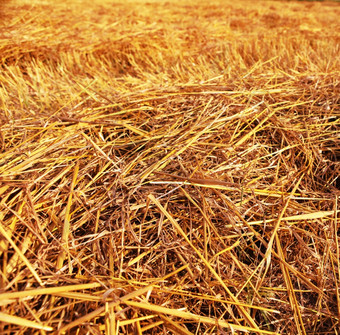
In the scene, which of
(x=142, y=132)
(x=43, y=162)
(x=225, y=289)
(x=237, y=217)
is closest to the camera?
(x=225, y=289)

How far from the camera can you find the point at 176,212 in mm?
939

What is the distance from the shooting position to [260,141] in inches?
48.7

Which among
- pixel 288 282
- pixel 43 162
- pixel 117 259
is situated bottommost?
pixel 288 282

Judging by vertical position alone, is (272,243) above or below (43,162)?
below

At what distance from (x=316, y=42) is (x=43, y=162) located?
11.2ft

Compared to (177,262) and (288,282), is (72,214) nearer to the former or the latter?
(177,262)

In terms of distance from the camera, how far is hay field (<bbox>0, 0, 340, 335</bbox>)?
0.73m

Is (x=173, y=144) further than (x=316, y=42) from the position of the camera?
No

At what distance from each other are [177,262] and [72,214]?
34 cm

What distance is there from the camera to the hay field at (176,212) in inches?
28.9

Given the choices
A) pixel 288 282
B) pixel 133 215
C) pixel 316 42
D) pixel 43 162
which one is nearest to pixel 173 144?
pixel 133 215

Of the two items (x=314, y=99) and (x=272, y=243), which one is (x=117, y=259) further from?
(x=314, y=99)

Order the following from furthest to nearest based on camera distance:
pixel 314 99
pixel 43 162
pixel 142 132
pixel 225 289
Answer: pixel 314 99 → pixel 142 132 → pixel 43 162 → pixel 225 289

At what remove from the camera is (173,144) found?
3.65 ft
